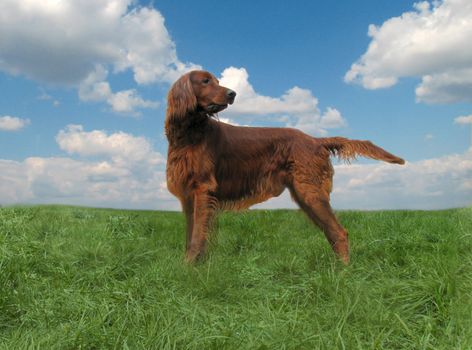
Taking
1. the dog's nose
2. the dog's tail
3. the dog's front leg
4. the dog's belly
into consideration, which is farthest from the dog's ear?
the dog's tail

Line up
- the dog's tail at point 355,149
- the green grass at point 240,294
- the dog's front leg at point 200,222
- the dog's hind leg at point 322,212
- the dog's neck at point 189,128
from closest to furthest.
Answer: the green grass at point 240,294
the dog's front leg at point 200,222
the dog's neck at point 189,128
the dog's hind leg at point 322,212
the dog's tail at point 355,149

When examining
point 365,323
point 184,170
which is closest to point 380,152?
point 184,170

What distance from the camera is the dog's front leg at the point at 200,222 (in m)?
4.55

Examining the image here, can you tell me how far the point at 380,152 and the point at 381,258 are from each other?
122cm

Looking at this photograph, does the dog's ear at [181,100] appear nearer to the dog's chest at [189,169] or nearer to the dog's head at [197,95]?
the dog's head at [197,95]

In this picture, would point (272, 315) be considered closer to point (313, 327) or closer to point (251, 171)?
point (313, 327)

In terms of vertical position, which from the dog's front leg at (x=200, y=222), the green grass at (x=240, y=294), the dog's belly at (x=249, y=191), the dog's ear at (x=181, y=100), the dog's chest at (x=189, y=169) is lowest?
the green grass at (x=240, y=294)

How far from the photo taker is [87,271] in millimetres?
4324

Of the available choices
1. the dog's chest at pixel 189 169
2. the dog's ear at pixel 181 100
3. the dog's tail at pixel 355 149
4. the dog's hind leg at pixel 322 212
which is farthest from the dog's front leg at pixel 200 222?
the dog's tail at pixel 355 149

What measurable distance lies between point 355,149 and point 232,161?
4.40 feet

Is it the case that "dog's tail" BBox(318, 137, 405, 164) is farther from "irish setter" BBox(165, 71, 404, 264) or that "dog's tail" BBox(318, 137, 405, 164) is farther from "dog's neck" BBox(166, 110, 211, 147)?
"dog's neck" BBox(166, 110, 211, 147)

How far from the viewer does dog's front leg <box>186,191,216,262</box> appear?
14.9 feet

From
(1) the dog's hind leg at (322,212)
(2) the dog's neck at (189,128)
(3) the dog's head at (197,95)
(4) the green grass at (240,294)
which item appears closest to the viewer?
(4) the green grass at (240,294)

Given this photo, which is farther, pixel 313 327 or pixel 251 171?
pixel 251 171
